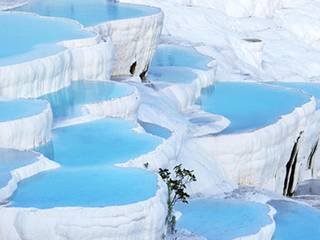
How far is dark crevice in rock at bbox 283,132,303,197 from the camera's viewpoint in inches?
578

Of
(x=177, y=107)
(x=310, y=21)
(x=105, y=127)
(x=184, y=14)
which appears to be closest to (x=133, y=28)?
(x=177, y=107)

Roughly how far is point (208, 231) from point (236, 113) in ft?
15.9

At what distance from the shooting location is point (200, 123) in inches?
535

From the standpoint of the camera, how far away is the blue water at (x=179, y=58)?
55.2 feet

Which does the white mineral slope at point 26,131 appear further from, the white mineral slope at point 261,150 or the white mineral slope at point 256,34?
the white mineral slope at point 256,34

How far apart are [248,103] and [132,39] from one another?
2161 millimetres

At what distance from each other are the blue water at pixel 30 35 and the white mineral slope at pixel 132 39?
33.2 inches

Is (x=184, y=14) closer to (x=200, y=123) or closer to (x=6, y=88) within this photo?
(x=200, y=123)

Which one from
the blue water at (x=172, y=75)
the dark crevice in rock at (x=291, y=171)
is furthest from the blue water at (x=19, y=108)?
the dark crevice in rock at (x=291, y=171)

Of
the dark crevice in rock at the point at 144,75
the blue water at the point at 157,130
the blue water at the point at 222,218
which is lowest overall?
the dark crevice in rock at the point at 144,75

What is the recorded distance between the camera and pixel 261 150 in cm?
1350

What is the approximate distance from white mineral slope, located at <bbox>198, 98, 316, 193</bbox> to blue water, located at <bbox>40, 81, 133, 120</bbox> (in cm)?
155

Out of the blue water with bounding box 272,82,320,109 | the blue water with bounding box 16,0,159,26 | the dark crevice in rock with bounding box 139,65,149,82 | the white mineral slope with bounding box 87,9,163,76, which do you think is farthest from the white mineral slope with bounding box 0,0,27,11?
the blue water with bounding box 272,82,320,109

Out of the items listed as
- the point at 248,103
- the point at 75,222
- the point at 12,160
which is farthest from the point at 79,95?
the point at 75,222
